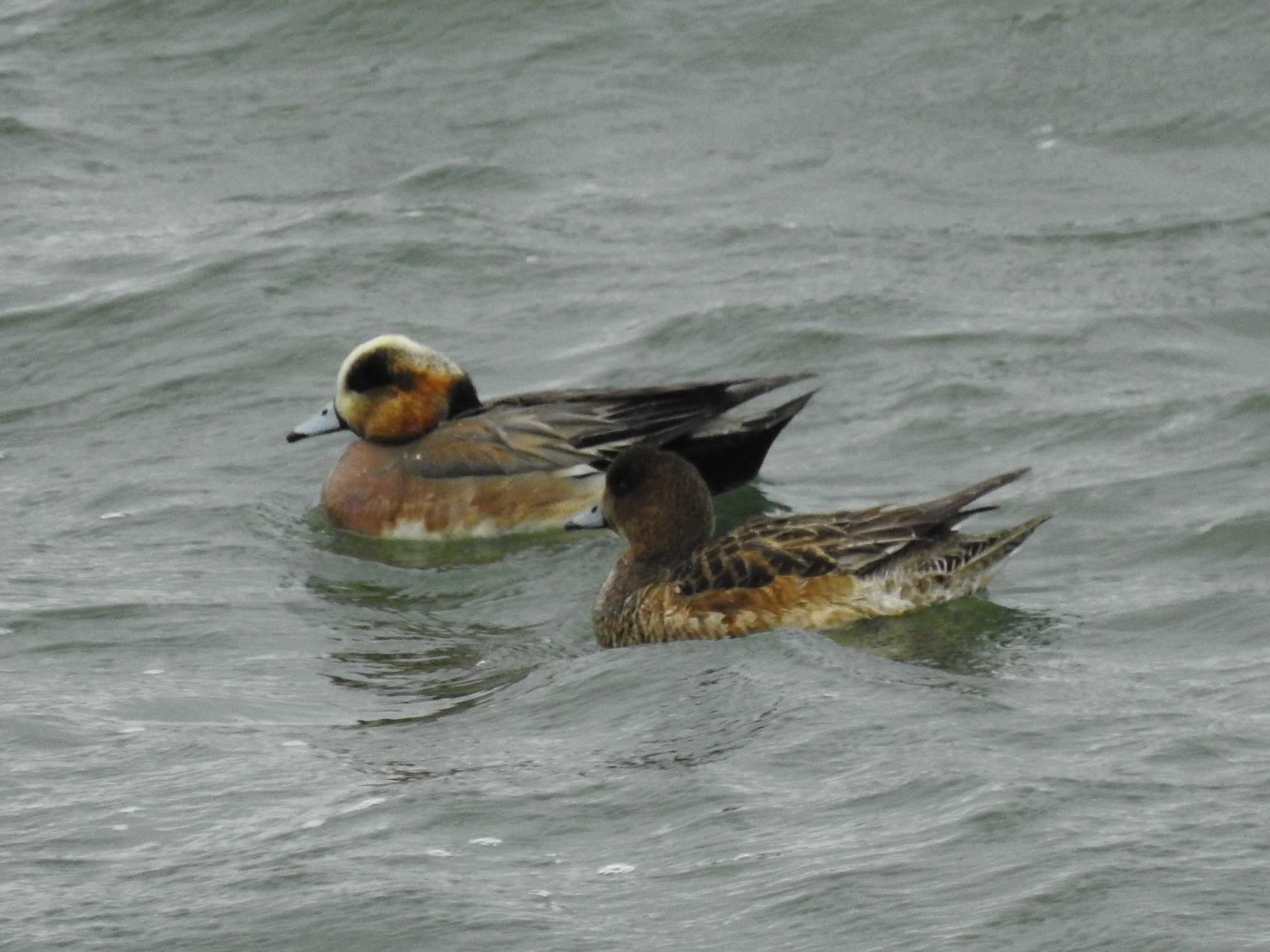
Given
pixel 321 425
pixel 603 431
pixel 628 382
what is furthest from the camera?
pixel 628 382

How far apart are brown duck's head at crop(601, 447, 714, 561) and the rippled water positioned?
521 millimetres

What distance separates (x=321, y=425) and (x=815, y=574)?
381 centimetres

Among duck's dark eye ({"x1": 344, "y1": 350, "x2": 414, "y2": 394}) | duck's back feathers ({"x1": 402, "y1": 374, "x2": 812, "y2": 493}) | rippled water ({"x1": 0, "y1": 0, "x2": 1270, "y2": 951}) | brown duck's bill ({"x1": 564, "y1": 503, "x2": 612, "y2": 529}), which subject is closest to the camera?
rippled water ({"x1": 0, "y1": 0, "x2": 1270, "y2": 951})

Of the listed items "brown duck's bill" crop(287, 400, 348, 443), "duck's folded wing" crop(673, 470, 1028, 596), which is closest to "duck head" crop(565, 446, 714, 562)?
"duck's folded wing" crop(673, 470, 1028, 596)

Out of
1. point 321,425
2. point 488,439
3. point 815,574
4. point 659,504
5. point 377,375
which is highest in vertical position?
point 377,375

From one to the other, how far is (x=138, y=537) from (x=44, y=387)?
2929 millimetres

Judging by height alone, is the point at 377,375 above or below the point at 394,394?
above

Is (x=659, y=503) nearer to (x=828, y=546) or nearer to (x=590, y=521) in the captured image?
(x=590, y=521)

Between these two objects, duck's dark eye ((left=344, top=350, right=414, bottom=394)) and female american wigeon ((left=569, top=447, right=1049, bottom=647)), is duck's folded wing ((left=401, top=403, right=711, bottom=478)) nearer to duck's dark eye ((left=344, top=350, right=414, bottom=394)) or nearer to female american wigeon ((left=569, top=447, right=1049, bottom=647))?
duck's dark eye ((left=344, top=350, right=414, bottom=394))

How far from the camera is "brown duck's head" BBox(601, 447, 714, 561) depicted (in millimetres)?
9992

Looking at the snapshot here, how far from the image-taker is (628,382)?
13445 mm

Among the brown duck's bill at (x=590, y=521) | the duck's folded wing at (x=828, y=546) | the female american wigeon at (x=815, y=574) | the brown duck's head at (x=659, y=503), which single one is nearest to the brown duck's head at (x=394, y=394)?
the brown duck's bill at (x=590, y=521)

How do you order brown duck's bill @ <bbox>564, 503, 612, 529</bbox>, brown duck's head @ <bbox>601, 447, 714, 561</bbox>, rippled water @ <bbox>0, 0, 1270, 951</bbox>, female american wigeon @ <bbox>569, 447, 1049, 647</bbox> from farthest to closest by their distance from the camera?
brown duck's bill @ <bbox>564, 503, 612, 529</bbox>
brown duck's head @ <bbox>601, 447, 714, 561</bbox>
female american wigeon @ <bbox>569, 447, 1049, 647</bbox>
rippled water @ <bbox>0, 0, 1270, 951</bbox>

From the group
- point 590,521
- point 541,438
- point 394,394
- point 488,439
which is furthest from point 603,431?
point 590,521
